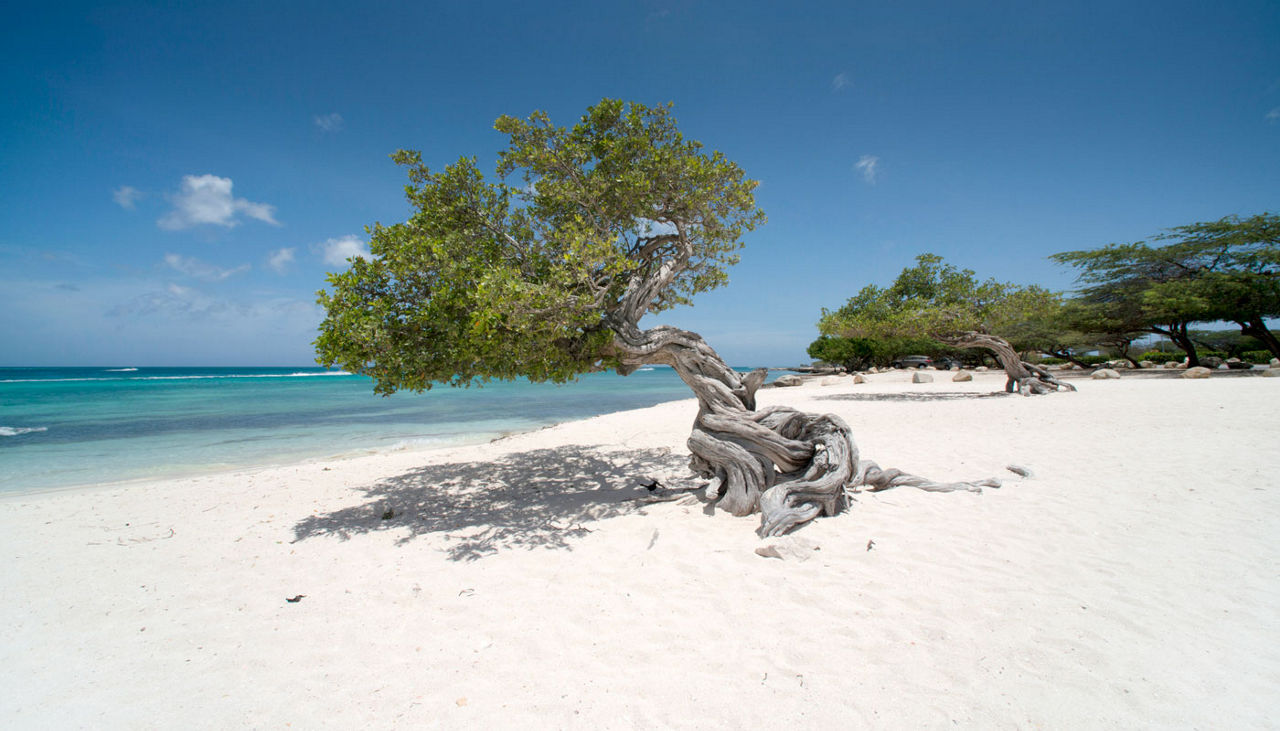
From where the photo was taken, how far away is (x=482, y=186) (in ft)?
23.9

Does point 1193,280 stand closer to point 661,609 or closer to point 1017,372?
point 1017,372

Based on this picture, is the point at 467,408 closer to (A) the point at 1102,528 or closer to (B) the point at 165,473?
(B) the point at 165,473

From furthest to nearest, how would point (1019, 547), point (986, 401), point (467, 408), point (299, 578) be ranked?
point (467, 408) < point (986, 401) < point (299, 578) < point (1019, 547)

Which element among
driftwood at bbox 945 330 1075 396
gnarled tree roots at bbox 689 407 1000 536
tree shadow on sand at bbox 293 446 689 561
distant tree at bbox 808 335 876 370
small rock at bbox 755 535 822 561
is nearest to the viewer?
small rock at bbox 755 535 822 561

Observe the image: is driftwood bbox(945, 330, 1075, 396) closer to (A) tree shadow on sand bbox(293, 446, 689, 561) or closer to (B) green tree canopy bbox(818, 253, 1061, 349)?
(B) green tree canopy bbox(818, 253, 1061, 349)

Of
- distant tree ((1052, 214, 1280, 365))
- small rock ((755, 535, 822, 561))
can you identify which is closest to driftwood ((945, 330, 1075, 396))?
distant tree ((1052, 214, 1280, 365))

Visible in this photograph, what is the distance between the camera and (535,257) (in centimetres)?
729

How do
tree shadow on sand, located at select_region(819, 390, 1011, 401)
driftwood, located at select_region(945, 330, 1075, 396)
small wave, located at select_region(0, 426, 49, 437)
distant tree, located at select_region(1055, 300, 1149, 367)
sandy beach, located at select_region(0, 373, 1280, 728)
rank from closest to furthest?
1. sandy beach, located at select_region(0, 373, 1280, 728)
2. small wave, located at select_region(0, 426, 49, 437)
3. tree shadow on sand, located at select_region(819, 390, 1011, 401)
4. driftwood, located at select_region(945, 330, 1075, 396)
5. distant tree, located at select_region(1055, 300, 1149, 367)

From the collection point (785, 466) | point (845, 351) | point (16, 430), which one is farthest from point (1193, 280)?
point (16, 430)

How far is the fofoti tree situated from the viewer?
19.6 feet

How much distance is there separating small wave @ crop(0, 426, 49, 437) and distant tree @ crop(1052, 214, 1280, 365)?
4540 centimetres

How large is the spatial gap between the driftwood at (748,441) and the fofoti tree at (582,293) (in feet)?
0.07

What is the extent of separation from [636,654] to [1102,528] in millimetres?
5385

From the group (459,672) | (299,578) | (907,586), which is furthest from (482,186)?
(907,586)
